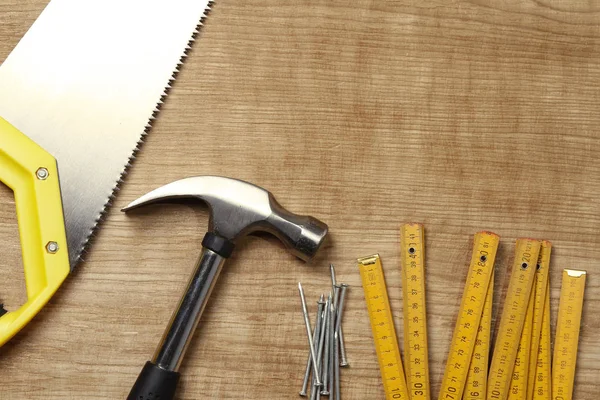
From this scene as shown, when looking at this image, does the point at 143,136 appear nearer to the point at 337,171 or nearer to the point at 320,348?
the point at 337,171

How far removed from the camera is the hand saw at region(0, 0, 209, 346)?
4.98ft

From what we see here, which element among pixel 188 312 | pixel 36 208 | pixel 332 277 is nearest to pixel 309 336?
pixel 332 277

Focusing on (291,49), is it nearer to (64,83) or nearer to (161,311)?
(64,83)

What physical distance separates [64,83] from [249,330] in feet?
2.25

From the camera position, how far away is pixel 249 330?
1546 millimetres

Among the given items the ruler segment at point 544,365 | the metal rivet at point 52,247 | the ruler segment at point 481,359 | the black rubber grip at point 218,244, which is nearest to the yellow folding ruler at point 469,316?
the ruler segment at point 481,359

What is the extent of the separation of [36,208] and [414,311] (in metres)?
0.85

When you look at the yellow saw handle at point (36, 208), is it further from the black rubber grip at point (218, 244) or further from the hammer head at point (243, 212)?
the black rubber grip at point (218, 244)

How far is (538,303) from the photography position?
1535 millimetres

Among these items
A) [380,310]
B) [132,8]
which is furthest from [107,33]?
[380,310]

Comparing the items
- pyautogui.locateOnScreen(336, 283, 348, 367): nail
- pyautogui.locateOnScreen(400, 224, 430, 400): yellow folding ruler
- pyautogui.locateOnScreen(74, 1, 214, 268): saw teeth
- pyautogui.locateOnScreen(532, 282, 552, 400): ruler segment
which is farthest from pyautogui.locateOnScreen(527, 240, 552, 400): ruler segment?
pyautogui.locateOnScreen(74, 1, 214, 268): saw teeth

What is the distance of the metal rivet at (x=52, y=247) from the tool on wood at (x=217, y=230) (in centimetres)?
17

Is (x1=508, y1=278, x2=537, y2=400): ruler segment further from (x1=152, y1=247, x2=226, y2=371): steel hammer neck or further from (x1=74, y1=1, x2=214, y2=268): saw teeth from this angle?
(x1=74, y1=1, x2=214, y2=268): saw teeth

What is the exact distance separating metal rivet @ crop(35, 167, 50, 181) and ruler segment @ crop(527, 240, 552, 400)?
3.59 feet
